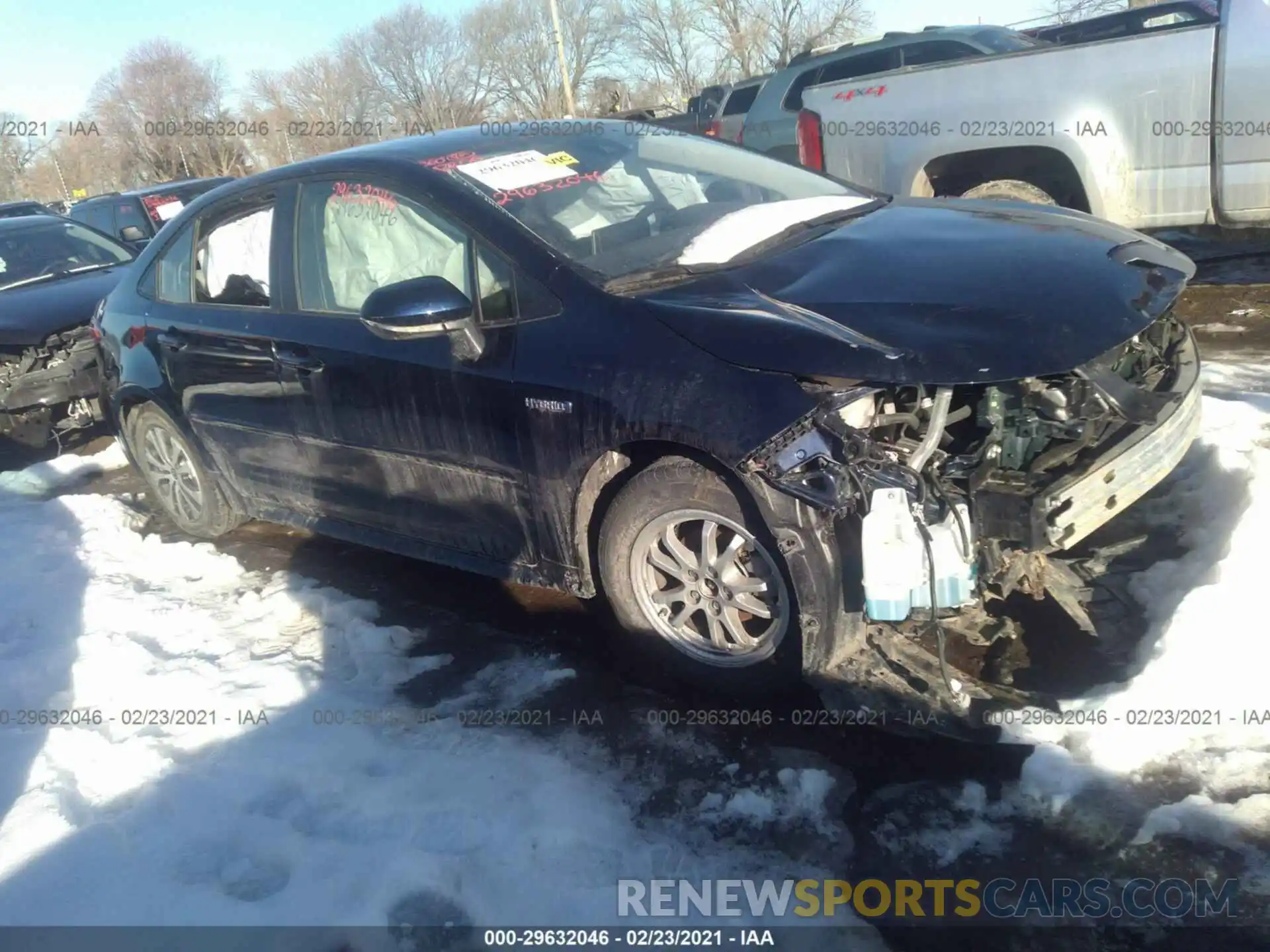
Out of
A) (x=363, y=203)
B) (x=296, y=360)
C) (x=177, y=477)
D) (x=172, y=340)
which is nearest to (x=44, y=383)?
(x=177, y=477)

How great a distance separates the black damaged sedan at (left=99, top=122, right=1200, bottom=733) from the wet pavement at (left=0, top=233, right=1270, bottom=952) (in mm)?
140

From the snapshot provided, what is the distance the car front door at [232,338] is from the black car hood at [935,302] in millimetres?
1851

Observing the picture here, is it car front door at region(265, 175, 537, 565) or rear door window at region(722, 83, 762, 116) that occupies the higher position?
rear door window at region(722, 83, 762, 116)

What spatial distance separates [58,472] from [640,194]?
16.0 ft

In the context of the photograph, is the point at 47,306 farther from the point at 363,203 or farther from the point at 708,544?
the point at 708,544

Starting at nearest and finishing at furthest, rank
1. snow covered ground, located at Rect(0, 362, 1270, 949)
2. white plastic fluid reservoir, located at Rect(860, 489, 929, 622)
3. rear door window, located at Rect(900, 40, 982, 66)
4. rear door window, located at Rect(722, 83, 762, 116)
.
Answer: snow covered ground, located at Rect(0, 362, 1270, 949), white plastic fluid reservoir, located at Rect(860, 489, 929, 622), rear door window, located at Rect(900, 40, 982, 66), rear door window, located at Rect(722, 83, 762, 116)

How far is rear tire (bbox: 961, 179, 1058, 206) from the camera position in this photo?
6.45 m

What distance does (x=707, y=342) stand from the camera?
2.76 metres

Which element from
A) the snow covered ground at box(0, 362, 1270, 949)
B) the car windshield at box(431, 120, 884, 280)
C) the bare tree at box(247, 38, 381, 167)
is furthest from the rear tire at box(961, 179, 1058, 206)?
the bare tree at box(247, 38, 381, 167)

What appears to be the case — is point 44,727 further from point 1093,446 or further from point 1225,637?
point 1225,637

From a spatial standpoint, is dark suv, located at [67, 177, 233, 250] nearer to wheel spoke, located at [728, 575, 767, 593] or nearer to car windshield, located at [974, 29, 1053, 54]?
car windshield, located at [974, 29, 1053, 54]

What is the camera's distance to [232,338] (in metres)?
4.16

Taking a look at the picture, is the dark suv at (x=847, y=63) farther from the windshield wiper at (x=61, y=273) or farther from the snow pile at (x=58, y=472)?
the snow pile at (x=58, y=472)

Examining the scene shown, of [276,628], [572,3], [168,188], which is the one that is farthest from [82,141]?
[276,628]
